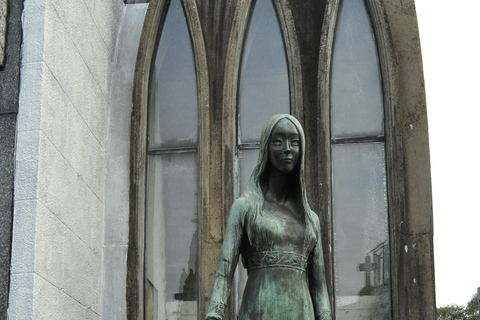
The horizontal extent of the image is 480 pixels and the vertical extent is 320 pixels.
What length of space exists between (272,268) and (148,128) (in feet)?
17.1

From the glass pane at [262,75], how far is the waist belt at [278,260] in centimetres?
459

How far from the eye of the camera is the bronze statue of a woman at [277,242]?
7.93 metres

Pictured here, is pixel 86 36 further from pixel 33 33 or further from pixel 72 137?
pixel 33 33

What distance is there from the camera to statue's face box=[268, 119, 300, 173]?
321 inches

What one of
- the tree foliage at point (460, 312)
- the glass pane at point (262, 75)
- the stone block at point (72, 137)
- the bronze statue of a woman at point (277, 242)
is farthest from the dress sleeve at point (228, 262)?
the tree foliage at point (460, 312)

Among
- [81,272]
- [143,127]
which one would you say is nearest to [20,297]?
[81,272]

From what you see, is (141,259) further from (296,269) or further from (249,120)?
(296,269)

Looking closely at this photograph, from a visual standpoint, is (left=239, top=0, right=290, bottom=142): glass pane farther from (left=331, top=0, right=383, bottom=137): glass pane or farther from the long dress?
the long dress

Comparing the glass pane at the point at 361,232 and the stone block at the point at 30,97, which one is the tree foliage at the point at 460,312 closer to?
the glass pane at the point at 361,232

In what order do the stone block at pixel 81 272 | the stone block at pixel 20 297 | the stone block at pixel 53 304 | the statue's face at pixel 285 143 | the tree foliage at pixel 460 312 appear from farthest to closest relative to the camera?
the tree foliage at pixel 460 312 → the stone block at pixel 81 272 → the stone block at pixel 53 304 → the stone block at pixel 20 297 → the statue's face at pixel 285 143

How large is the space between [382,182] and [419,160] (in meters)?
0.58

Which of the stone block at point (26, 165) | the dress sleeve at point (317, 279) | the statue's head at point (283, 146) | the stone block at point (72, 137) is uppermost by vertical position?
the stone block at point (72, 137)

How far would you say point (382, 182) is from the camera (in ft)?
40.2

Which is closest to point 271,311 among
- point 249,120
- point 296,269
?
point 296,269
